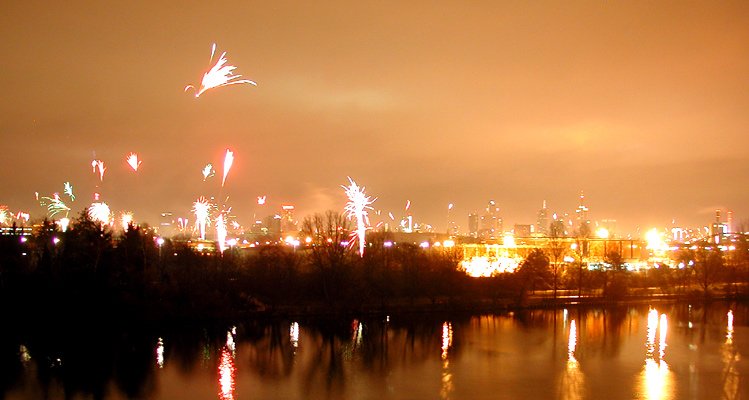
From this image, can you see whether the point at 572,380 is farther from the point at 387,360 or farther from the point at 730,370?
the point at 387,360

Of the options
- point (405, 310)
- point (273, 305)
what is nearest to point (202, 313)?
point (273, 305)

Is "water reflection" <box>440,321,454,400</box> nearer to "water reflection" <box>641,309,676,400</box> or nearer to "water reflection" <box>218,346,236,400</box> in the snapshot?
"water reflection" <box>641,309,676,400</box>

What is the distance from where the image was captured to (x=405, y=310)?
1177 inches

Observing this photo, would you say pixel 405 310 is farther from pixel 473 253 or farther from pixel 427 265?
pixel 473 253

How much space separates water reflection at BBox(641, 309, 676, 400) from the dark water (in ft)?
0.13

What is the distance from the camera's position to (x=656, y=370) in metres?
18.5

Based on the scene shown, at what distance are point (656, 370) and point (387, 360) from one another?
7.39 metres

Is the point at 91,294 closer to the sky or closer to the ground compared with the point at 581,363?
closer to the sky

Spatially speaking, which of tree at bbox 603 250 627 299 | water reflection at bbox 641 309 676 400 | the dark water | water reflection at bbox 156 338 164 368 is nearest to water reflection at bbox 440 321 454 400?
the dark water

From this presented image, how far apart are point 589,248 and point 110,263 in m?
41.0

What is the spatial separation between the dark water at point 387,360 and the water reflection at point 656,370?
0.04m

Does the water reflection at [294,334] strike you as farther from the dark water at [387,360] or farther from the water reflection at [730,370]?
the water reflection at [730,370]

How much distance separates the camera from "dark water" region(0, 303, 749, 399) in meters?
15.6

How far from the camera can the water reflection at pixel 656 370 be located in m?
15.6
